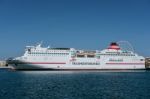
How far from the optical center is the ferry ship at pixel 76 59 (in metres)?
104

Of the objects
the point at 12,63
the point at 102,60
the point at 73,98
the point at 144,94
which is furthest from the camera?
the point at 102,60

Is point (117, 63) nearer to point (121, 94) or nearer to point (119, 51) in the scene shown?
point (119, 51)

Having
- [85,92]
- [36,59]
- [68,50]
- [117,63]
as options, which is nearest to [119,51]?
[117,63]

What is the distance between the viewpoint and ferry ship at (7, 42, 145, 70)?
104 meters

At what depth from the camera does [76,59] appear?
110 metres

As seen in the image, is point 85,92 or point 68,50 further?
point 68,50

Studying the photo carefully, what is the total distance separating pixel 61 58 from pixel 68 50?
12.6ft

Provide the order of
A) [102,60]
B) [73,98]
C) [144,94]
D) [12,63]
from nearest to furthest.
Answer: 1. [73,98]
2. [144,94]
3. [12,63]
4. [102,60]

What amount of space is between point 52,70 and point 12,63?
11522mm

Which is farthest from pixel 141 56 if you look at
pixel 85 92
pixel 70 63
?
pixel 85 92

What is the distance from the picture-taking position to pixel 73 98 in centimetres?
3662

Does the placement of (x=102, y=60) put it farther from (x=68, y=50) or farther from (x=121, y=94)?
(x=121, y=94)

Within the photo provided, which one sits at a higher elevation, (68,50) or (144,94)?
(68,50)

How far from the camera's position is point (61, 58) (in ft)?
351
